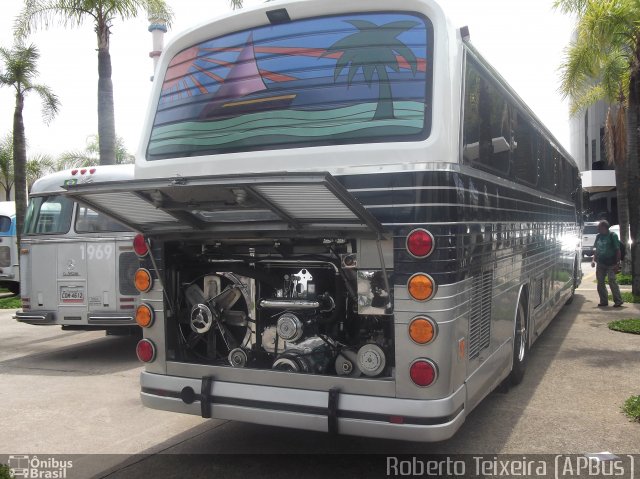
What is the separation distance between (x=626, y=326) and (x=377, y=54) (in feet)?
25.3

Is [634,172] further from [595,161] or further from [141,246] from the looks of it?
[595,161]

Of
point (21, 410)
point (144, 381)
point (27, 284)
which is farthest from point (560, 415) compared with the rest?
point (27, 284)

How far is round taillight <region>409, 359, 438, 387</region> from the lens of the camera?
3.86 m

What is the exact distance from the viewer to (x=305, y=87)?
4414 mm

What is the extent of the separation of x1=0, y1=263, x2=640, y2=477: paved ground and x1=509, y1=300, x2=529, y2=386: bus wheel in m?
0.14

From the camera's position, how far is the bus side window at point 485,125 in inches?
176

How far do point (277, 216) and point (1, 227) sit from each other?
1848 centimetres

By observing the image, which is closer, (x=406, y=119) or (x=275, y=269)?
(x=406, y=119)

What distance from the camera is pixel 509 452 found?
479 cm

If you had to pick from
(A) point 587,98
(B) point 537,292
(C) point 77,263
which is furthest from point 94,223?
(A) point 587,98

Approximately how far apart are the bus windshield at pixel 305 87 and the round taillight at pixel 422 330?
1159 mm

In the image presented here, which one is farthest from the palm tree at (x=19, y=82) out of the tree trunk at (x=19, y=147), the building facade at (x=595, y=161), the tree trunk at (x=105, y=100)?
the building facade at (x=595, y=161)

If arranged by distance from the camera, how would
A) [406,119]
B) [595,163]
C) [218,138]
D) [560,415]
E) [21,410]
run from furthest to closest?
[595,163], [21,410], [560,415], [218,138], [406,119]

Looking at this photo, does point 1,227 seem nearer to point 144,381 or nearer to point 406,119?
point 144,381
